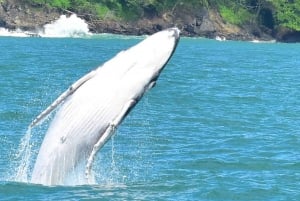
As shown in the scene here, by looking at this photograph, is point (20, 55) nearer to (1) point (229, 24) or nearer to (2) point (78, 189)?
(2) point (78, 189)

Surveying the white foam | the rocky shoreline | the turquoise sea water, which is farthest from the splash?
the turquoise sea water

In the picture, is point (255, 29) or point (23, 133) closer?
point (23, 133)

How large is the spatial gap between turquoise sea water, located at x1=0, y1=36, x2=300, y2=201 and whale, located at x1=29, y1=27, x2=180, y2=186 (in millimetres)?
1803

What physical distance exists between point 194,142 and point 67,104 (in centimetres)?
1089

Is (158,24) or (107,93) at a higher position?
(107,93)

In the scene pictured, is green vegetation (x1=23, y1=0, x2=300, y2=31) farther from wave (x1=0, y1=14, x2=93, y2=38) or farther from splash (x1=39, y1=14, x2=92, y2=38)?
wave (x1=0, y1=14, x2=93, y2=38)

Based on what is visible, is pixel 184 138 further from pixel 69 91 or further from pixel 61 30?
pixel 61 30

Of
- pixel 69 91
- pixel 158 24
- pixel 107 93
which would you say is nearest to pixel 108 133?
pixel 107 93

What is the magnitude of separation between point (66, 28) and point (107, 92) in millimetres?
88383

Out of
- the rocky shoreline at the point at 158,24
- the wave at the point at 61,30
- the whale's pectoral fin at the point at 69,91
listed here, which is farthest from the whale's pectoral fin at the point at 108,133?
the rocky shoreline at the point at 158,24

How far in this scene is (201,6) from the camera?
11900 cm

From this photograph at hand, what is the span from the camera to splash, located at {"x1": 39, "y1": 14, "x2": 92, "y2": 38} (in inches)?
4008

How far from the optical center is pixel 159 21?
115 metres

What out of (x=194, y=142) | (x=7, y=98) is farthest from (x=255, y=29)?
(x=194, y=142)
